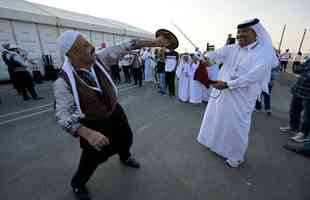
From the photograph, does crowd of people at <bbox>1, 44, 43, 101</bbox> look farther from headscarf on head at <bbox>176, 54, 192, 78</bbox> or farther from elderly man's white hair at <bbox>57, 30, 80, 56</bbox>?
elderly man's white hair at <bbox>57, 30, 80, 56</bbox>

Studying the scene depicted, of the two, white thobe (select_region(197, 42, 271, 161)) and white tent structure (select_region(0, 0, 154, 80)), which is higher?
white tent structure (select_region(0, 0, 154, 80))

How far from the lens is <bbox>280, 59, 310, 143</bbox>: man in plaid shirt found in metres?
2.40

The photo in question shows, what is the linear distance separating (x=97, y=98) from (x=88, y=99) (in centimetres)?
8

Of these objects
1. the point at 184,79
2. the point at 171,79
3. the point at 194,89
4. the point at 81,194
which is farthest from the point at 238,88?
the point at 171,79

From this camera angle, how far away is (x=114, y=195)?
5.60ft

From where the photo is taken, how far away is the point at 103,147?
155 centimetres

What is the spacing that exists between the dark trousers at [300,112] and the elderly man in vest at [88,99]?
2601mm

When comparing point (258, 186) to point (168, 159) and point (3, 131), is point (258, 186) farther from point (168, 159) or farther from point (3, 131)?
point (3, 131)

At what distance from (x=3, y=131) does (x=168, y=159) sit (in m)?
3.60

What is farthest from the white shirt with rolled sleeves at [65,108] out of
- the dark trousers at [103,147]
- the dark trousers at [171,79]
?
the dark trousers at [171,79]

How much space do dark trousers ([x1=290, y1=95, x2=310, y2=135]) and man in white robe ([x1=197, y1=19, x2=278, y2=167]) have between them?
3.55ft

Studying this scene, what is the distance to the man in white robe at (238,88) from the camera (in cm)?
173

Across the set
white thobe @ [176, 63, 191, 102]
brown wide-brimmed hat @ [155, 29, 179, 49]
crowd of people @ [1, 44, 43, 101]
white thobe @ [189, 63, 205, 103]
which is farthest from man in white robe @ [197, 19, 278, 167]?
crowd of people @ [1, 44, 43, 101]

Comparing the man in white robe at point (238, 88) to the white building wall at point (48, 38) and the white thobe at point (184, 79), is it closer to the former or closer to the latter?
the white thobe at point (184, 79)
